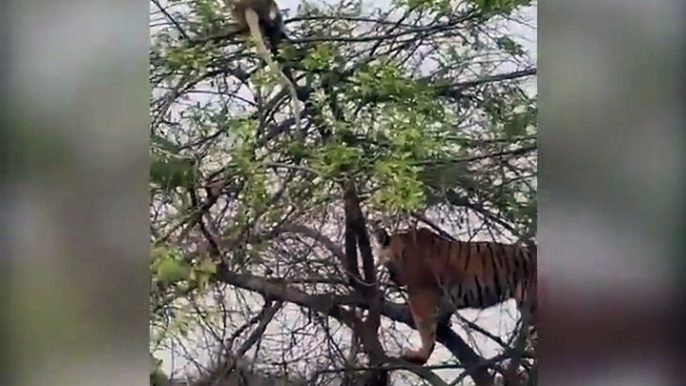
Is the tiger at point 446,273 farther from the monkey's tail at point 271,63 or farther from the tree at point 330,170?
the monkey's tail at point 271,63

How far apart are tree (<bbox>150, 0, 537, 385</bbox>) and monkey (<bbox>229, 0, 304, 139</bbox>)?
14 millimetres

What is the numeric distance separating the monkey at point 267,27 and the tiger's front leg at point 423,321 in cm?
30

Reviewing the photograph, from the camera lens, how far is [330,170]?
1046 mm

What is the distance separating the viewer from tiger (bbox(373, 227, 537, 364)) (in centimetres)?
103

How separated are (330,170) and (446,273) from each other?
235 mm

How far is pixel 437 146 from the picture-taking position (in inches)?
40.4
